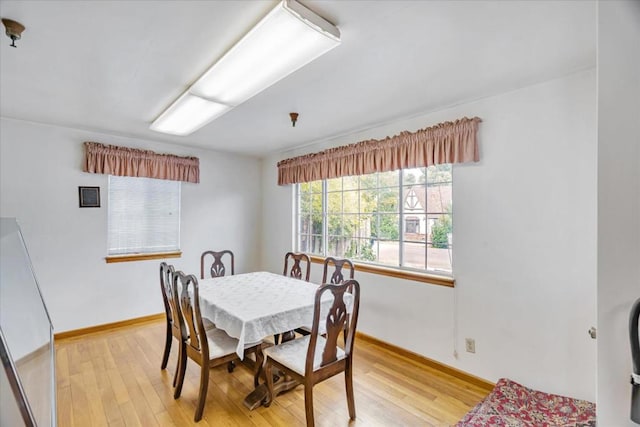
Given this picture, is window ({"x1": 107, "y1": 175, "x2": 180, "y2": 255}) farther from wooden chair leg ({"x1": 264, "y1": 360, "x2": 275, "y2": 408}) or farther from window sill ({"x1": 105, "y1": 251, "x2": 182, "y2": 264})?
wooden chair leg ({"x1": 264, "y1": 360, "x2": 275, "y2": 408})

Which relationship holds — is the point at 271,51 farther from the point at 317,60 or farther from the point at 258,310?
the point at 258,310

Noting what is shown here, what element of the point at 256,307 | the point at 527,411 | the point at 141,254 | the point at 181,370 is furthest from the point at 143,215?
the point at 527,411

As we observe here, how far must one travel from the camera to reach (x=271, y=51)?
1574mm

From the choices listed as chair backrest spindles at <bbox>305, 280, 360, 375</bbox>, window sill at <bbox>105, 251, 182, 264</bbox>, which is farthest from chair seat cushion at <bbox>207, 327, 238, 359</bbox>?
window sill at <bbox>105, 251, 182, 264</bbox>

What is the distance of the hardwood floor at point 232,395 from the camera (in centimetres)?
Result: 198

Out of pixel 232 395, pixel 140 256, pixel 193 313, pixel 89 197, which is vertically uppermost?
pixel 89 197

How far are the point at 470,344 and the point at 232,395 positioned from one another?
194 cm

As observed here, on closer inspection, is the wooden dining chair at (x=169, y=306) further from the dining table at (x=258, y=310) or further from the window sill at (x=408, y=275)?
the window sill at (x=408, y=275)

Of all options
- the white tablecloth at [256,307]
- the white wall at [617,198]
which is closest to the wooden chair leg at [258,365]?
the white tablecloth at [256,307]

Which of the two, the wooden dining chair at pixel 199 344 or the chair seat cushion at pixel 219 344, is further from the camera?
the chair seat cushion at pixel 219 344

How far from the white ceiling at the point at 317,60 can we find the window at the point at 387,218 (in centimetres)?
71

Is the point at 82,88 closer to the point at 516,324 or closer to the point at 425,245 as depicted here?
the point at 425,245

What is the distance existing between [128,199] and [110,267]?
844 millimetres

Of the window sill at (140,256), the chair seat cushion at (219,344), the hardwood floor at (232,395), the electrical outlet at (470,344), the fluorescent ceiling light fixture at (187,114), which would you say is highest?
the fluorescent ceiling light fixture at (187,114)
